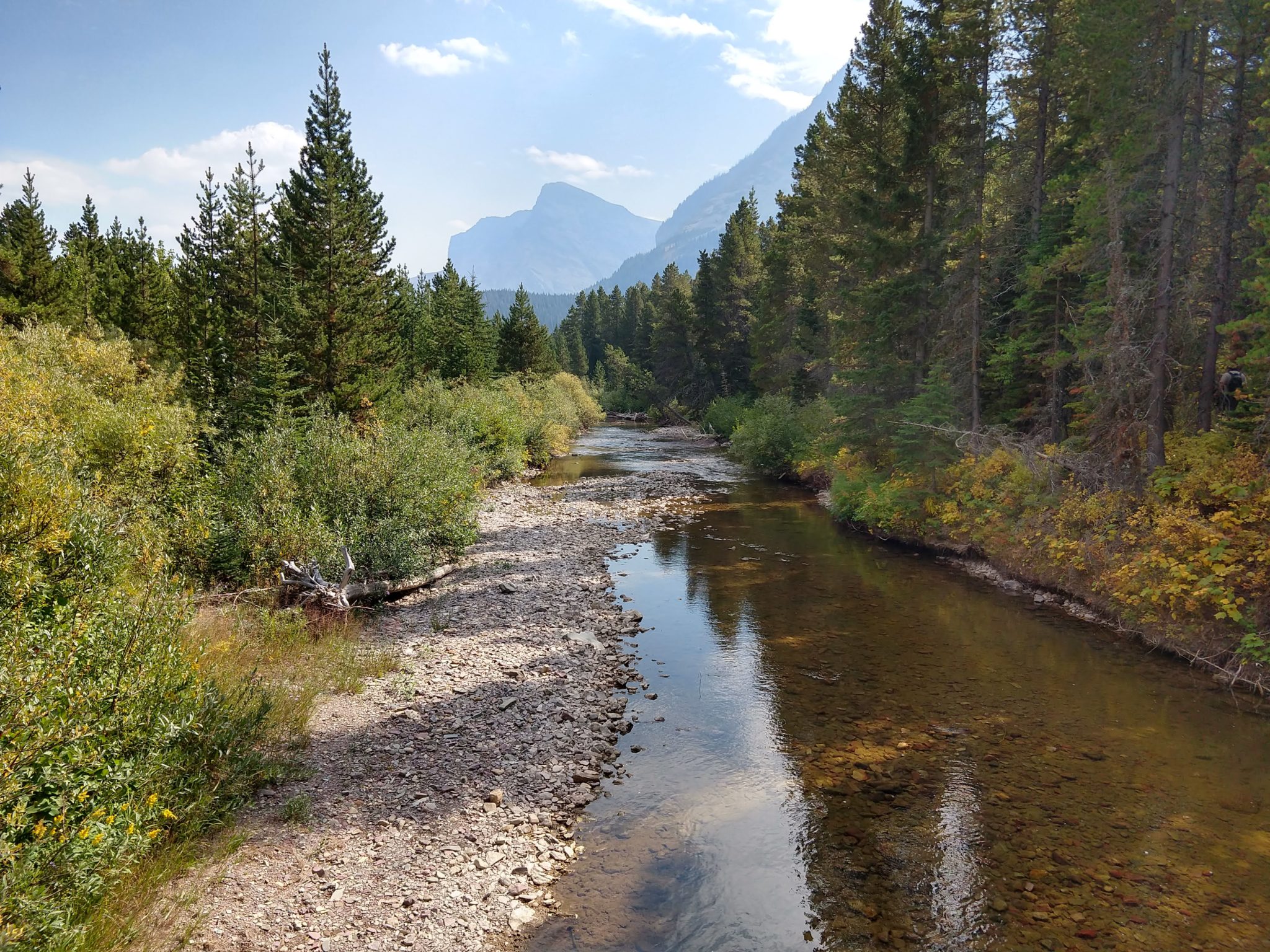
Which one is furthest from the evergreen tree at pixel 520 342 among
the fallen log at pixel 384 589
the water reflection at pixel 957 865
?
the water reflection at pixel 957 865

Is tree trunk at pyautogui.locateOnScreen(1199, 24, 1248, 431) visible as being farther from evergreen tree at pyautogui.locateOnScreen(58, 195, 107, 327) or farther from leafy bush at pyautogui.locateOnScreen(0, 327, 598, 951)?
evergreen tree at pyautogui.locateOnScreen(58, 195, 107, 327)

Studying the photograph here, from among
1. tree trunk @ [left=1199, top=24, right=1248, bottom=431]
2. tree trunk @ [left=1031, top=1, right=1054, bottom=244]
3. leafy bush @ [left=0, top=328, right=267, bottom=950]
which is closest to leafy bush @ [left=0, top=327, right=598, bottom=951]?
leafy bush @ [left=0, top=328, right=267, bottom=950]

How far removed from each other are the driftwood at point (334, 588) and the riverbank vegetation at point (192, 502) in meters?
0.39

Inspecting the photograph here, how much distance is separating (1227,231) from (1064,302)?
216 inches

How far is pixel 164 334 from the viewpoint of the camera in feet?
111

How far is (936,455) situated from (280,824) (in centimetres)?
1945

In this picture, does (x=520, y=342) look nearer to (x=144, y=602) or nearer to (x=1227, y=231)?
(x=1227, y=231)

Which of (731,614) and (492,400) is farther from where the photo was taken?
(492,400)

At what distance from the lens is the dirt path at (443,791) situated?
5.74m

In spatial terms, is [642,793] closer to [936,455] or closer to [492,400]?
[936,455]

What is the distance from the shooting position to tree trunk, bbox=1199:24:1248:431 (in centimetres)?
1357

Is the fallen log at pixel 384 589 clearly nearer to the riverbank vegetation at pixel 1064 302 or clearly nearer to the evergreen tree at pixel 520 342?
the riverbank vegetation at pixel 1064 302

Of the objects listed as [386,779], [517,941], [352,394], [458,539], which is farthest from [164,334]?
[517,941]

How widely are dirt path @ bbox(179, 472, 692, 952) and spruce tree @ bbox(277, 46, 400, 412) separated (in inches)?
573
